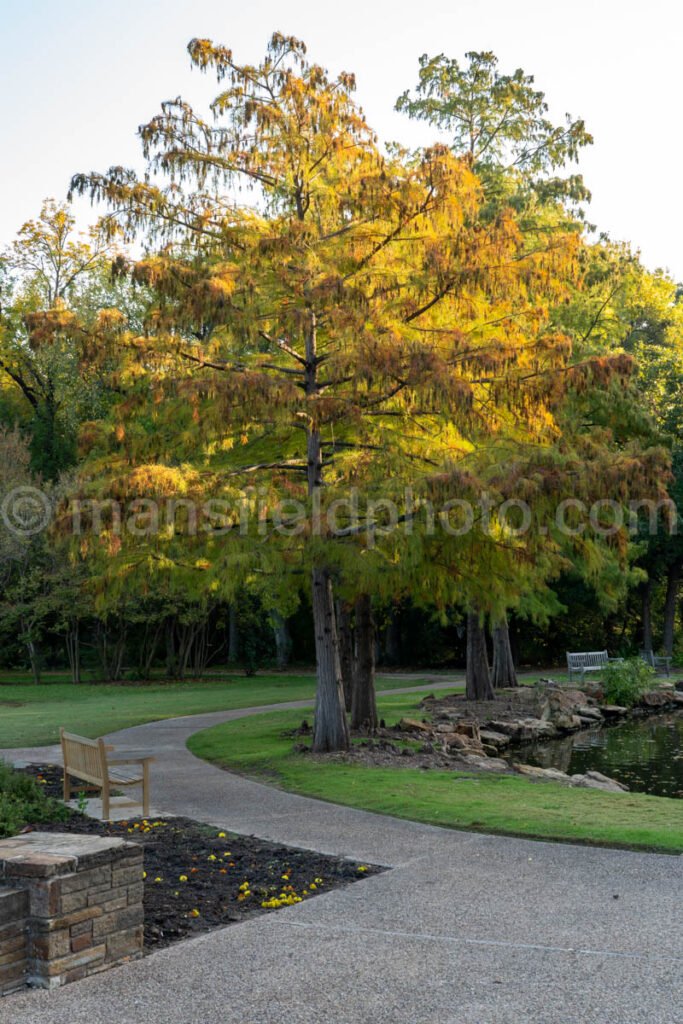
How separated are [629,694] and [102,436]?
14.8m

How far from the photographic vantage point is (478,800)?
1078 centimetres

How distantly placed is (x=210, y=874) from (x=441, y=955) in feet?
8.01

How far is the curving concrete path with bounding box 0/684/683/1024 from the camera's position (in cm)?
498

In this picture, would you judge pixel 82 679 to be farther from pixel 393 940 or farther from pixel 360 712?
pixel 393 940

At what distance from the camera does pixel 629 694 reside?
2373cm

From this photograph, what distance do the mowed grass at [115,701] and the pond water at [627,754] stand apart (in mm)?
7748

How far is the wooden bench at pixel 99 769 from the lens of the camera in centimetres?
1011

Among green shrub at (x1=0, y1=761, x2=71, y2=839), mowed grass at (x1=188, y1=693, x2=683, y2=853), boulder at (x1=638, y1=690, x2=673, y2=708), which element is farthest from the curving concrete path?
boulder at (x1=638, y1=690, x2=673, y2=708)

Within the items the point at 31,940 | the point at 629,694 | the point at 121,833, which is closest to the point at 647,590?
the point at 629,694

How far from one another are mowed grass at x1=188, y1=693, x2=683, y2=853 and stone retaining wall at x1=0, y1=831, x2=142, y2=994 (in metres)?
4.21

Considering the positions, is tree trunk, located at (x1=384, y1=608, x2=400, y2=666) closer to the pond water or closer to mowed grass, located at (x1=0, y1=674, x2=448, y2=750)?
mowed grass, located at (x1=0, y1=674, x2=448, y2=750)

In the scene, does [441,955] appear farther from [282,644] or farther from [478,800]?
[282,644]

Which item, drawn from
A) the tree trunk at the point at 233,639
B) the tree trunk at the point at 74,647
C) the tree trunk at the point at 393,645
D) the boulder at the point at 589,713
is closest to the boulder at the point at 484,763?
the boulder at the point at 589,713

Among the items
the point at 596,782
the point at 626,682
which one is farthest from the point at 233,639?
the point at 596,782
